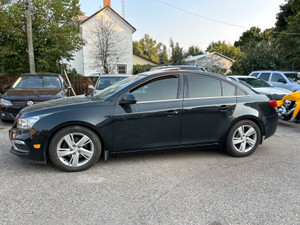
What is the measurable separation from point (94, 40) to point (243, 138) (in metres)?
21.7

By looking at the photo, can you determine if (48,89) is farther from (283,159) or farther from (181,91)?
(283,159)

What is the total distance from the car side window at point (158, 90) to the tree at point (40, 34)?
940 cm

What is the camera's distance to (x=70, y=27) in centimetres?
1257

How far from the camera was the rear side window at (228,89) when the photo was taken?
430cm

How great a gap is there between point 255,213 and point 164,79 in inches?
94.4

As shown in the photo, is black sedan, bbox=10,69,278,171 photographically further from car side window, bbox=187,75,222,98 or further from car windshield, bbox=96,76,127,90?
car windshield, bbox=96,76,127,90

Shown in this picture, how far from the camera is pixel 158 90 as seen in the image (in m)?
3.97

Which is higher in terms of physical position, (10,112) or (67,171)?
(10,112)

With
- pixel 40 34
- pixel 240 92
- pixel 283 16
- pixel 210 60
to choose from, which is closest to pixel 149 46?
pixel 210 60

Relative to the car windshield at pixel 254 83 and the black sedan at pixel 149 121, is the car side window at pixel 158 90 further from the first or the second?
the car windshield at pixel 254 83

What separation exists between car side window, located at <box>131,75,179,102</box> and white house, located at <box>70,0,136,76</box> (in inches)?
799

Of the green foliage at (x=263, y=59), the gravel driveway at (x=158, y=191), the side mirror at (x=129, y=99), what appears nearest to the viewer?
the gravel driveway at (x=158, y=191)

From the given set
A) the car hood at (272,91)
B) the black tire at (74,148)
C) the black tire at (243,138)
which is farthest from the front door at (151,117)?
the car hood at (272,91)

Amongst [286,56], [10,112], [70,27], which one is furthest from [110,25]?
[10,112]
